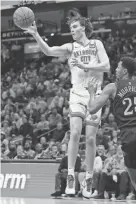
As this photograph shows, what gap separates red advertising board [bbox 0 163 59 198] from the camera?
14.2 m

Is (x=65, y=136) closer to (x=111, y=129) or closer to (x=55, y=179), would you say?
(x=111, y=129)

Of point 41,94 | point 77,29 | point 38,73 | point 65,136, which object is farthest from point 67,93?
point 77,29

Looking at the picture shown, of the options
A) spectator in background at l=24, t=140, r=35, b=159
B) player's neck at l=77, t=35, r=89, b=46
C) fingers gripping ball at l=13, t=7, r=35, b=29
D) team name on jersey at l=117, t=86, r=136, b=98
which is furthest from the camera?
spectator in background at l=24, t=140, r=35, b=159

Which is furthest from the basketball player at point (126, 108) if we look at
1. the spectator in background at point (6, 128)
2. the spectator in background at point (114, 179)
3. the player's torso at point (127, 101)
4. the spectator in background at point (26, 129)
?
the spectator in background at point (6, 128)

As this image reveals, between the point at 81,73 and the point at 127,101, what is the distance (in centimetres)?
151

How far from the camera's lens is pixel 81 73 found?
832cm

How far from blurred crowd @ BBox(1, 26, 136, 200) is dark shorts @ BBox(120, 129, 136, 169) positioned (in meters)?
5.46

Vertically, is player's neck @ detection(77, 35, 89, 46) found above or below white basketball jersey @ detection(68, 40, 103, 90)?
above

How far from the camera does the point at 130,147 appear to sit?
6.95 metres

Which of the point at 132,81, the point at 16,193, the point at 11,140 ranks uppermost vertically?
the point at 132,81

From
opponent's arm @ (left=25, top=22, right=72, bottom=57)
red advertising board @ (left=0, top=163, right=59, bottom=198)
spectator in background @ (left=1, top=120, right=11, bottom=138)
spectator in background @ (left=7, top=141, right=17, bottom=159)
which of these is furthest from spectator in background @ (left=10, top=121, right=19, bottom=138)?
opponent's arm @ (left=25, top=22, right=72, bottom=57)

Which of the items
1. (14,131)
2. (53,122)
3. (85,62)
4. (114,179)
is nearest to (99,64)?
(85,62)

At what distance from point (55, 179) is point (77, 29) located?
6170 mm

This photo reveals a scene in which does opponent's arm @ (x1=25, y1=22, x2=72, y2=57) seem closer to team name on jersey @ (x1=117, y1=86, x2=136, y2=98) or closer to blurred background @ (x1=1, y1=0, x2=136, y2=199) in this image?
team name on jersey @ (x1=117, y1=86, x2=136, y2=98)
